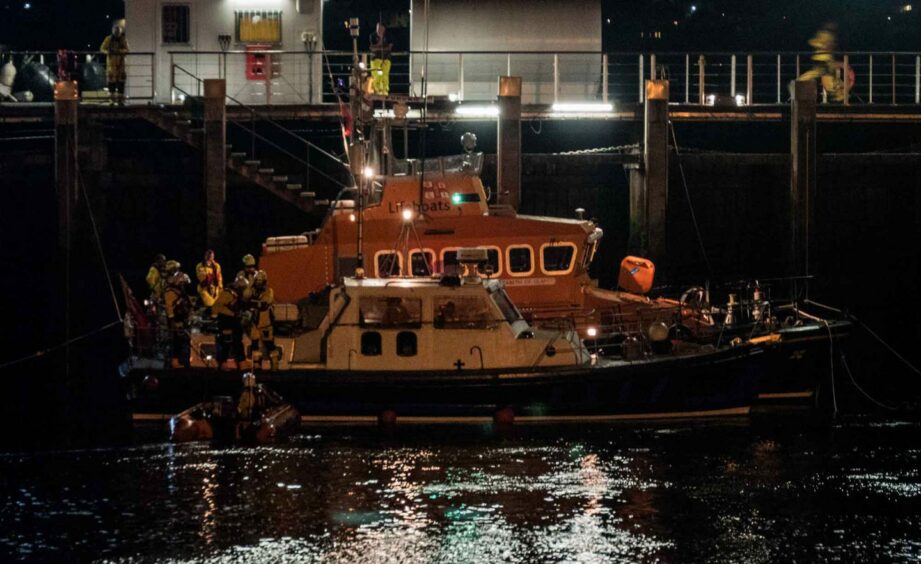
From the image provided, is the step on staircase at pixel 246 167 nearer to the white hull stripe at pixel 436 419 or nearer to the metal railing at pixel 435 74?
the metal railing at pixel 435 74

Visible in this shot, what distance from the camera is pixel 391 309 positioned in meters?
16.4

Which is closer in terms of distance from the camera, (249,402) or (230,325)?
(249,402)

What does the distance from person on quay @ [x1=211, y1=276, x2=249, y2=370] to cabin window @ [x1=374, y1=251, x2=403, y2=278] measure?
2.06m

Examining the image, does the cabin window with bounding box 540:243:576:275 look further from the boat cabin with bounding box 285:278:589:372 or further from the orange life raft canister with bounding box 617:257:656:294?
the boat cabin with bounding box 285:278:589:372

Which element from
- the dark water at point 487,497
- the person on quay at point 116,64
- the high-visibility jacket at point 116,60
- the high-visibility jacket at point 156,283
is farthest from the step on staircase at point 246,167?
the dark water at point 487,497

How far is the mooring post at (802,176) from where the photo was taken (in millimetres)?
23469

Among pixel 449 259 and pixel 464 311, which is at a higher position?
pixel 449 259

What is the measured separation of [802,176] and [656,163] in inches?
93.6

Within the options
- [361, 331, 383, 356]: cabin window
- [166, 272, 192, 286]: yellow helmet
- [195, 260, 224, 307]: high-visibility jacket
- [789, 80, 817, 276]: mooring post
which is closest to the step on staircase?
[195, 260, 224, 307]: high-visibility jacket

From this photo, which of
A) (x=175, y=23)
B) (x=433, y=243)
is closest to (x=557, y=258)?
(x=433, y=243)

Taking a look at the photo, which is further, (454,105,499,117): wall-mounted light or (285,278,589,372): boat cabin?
(454,105,499,117): wall-mounted light

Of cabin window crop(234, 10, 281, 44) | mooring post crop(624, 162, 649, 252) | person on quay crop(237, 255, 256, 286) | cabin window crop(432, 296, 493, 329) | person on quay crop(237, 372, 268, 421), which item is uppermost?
cabin window crop(234, 10, 281, 44)

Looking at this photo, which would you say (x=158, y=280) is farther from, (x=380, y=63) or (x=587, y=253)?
(x=587, y=253)

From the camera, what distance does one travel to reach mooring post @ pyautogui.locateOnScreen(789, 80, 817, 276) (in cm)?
2347
